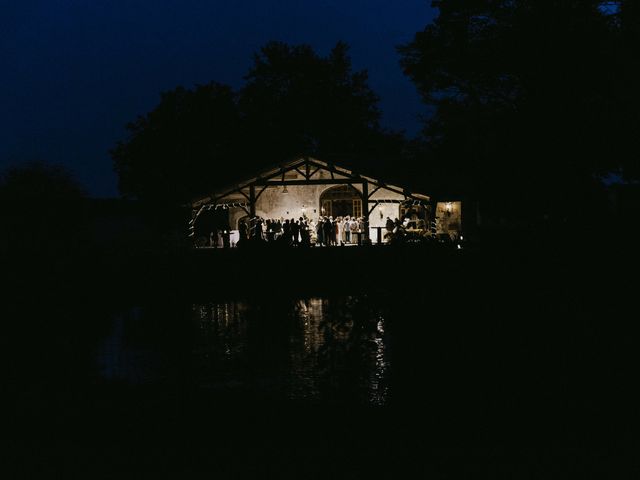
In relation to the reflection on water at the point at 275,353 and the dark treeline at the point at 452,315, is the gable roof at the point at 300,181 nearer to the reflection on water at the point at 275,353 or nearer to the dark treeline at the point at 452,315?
the dark treeline at the point at 452,315

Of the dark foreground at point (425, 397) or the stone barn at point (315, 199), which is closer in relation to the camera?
the dark foreground at point (425, 397)

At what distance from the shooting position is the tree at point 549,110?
54.0 ft

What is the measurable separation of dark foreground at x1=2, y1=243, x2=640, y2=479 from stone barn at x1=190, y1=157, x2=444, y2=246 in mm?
18832

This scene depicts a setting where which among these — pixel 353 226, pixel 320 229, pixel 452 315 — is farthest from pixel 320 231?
pixel 452 315

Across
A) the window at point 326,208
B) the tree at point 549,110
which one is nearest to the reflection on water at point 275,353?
the tree at point 549,110

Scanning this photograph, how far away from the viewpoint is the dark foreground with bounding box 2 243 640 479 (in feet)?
16.5

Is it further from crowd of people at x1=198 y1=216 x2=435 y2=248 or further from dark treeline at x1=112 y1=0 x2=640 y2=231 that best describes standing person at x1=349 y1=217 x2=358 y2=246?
dark treeline at x1=112 y1=0 x2=640 y2=231

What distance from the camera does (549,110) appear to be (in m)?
17.2

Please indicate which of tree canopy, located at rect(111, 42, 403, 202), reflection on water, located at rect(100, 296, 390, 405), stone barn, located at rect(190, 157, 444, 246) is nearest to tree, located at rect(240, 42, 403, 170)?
tree canopy, located at rect(111, 42, 403, 202)

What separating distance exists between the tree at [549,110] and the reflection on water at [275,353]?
8.29 m

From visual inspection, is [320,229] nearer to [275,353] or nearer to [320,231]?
[320,231]

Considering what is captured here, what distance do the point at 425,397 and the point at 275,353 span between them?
3.06 m

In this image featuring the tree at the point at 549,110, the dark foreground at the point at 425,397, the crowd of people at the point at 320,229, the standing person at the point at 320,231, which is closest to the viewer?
the dark foreground at the point at 425,397

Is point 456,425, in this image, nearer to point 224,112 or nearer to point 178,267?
point 178,267
